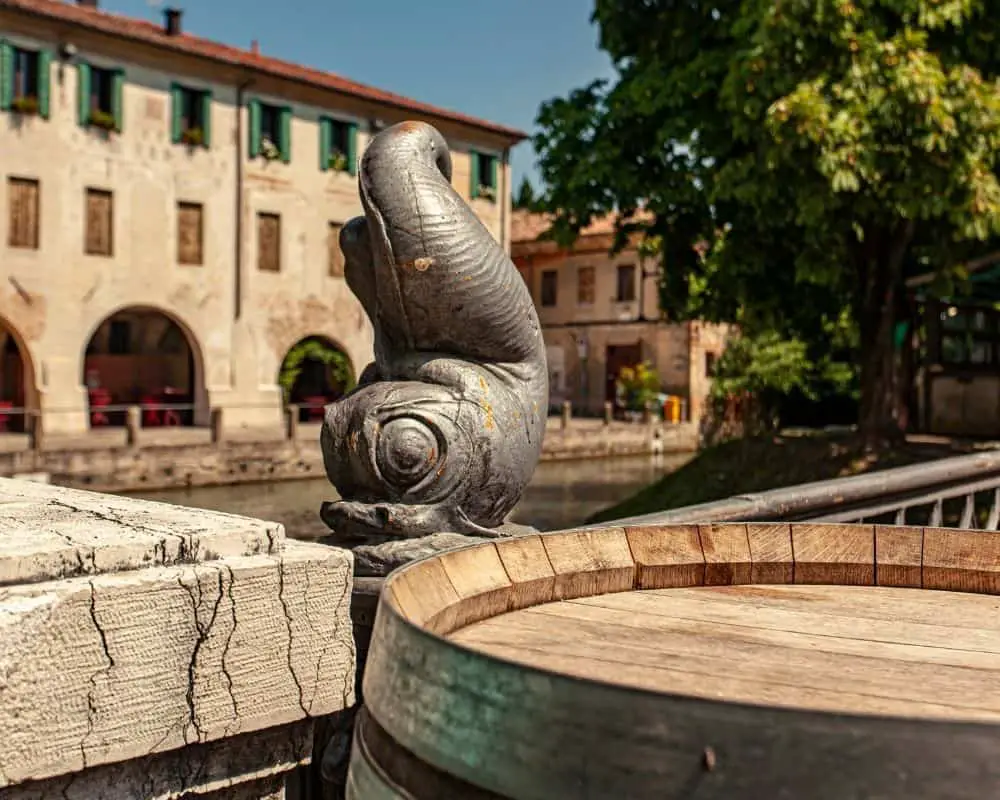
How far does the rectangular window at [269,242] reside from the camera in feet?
89.1

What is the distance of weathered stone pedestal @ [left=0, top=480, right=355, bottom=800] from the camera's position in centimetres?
152

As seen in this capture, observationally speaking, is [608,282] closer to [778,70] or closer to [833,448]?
[833,448]

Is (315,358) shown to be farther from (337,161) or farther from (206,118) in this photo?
(206,118)

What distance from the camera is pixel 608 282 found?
38.3 metres

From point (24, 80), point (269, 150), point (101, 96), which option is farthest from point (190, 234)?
point (24, 80)

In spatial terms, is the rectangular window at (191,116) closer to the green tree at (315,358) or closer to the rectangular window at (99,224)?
the rectangular window at (99,224)

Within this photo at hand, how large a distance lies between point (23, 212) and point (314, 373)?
10030 mm

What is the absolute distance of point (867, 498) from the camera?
13.0ft

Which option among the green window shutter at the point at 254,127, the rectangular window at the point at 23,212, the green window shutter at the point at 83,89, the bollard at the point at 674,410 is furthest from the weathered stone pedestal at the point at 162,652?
the bollard at the point at 674,410

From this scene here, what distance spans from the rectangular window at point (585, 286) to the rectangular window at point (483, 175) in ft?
23.8

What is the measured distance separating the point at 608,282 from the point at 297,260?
13760 millimetres

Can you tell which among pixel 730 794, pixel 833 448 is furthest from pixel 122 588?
pixel 833 448

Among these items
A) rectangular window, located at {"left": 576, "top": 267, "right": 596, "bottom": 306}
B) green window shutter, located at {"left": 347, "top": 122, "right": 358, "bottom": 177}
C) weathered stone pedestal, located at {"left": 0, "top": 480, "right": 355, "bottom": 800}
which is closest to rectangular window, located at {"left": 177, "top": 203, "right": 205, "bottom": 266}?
green window shutter, located at {"left": 347, "top": 122, "right": 358, "bottom": 177}

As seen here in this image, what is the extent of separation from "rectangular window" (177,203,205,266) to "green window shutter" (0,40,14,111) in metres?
4.29
